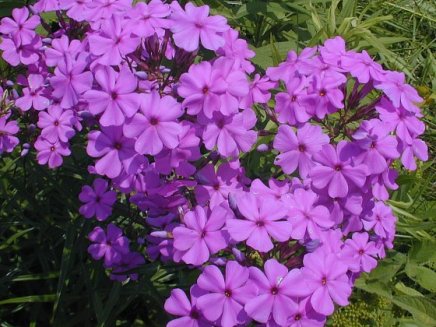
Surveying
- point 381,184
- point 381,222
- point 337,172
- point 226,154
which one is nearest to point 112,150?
point 226,154

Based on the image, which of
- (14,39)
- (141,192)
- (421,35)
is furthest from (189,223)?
(421,35)

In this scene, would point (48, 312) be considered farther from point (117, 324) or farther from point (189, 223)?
point (189, 223)

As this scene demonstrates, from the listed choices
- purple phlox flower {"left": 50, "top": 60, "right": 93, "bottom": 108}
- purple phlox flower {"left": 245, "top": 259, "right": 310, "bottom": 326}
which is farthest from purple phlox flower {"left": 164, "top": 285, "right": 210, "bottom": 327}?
purple phlox flower {"left": 50, "top": 60, "right": 93, "bottom": 108}

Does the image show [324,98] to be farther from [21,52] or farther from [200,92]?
[21,52]

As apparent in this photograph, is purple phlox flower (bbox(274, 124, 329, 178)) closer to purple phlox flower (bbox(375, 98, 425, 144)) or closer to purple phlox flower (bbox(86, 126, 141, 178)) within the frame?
purple phlox flower (bbox(375, 98, 425, 144))

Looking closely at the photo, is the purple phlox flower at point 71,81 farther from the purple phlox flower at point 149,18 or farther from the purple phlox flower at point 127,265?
the purple phlox flower at point 127,265

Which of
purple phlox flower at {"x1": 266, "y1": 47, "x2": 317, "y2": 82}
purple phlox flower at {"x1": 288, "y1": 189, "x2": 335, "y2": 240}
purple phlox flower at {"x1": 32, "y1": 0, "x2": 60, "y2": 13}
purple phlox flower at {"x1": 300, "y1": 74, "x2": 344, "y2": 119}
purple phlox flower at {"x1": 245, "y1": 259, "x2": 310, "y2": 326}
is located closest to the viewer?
purple phlox flower at {"x1": 245, "y1": 259, "x2": 310, "y2": 326}
